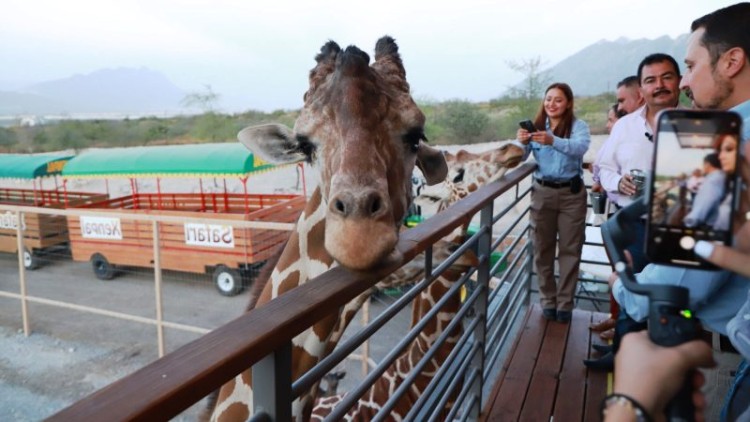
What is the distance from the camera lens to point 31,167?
1183cm

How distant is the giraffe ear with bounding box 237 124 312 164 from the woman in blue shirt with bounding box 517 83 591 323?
2.05 metres

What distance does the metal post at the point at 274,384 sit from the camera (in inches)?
37.4

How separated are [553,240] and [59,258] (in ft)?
41.8

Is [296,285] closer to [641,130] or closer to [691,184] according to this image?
[691,184]

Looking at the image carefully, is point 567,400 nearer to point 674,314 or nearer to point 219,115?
point 674,314

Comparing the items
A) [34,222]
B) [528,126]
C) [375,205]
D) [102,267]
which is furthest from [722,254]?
[34,222]

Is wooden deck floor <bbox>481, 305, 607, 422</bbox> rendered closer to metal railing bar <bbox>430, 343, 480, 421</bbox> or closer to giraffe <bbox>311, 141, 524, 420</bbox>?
metal railing bar <bbox>430, 343, 480, 421</bbox>

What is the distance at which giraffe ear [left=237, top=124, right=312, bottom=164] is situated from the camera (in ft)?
7.28

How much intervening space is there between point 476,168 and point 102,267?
9.21 meters

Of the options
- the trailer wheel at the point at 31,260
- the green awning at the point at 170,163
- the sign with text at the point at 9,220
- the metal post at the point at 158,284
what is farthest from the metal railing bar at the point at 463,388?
the trailer wheel at the point at 31,260

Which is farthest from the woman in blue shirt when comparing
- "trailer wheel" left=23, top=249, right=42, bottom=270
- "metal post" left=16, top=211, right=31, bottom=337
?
"trailer wheel" left=23, top=249, right=42, bottom=270

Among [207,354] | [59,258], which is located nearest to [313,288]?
[207,354]

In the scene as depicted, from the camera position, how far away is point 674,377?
562 millimetres

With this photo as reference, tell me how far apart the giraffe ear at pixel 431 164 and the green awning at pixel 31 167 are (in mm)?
11968
